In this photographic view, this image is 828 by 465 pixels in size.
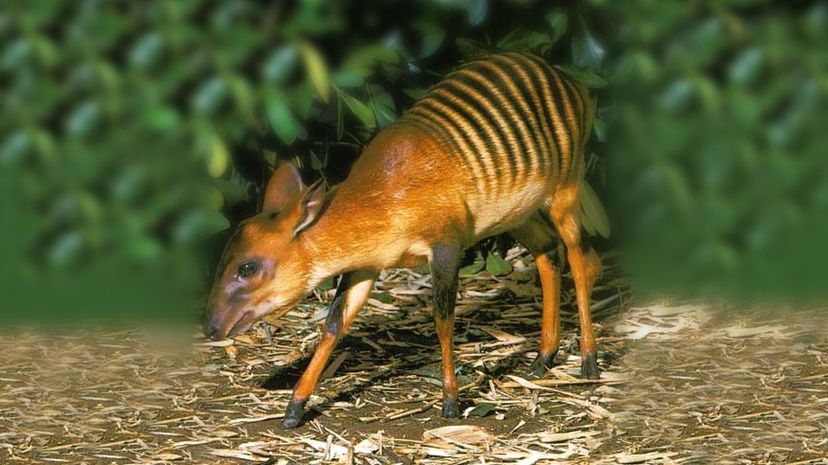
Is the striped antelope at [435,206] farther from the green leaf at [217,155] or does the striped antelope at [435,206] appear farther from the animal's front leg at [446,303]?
the green leaf at [217,155]

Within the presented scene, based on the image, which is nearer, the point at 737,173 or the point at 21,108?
the point at 21,108

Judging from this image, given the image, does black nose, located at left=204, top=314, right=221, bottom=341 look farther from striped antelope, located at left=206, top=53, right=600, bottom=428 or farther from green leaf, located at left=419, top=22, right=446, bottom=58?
green leaf, located at left=419, top=22, right=446, bottom=58

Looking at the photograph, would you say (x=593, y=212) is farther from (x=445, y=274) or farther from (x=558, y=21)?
(x=445, y=274)

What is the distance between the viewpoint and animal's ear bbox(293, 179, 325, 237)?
3.81 meters

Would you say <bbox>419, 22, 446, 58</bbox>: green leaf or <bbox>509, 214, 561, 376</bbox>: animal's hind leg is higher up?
<bbox>419, 22, 446, 58</bbox>: green leaf

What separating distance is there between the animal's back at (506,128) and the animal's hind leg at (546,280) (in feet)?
0.85

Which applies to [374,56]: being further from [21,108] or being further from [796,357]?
[796,357]

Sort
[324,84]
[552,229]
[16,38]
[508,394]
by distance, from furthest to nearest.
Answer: [552,229]
[508,394]
[324,84]
[16,38]

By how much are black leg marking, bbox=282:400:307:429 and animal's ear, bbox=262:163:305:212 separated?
1.92ft

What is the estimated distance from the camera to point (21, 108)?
152 inches

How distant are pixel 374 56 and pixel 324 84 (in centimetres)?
40

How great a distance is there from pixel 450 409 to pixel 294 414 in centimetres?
45

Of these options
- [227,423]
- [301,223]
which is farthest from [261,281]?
[227,423]

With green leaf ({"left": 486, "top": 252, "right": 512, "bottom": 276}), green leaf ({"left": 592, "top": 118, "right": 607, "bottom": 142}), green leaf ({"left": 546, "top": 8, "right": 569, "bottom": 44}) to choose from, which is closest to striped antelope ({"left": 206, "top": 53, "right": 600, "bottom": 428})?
green leaf ({"left": 546, "top": 8, "right": 569, "bottom": 44})
